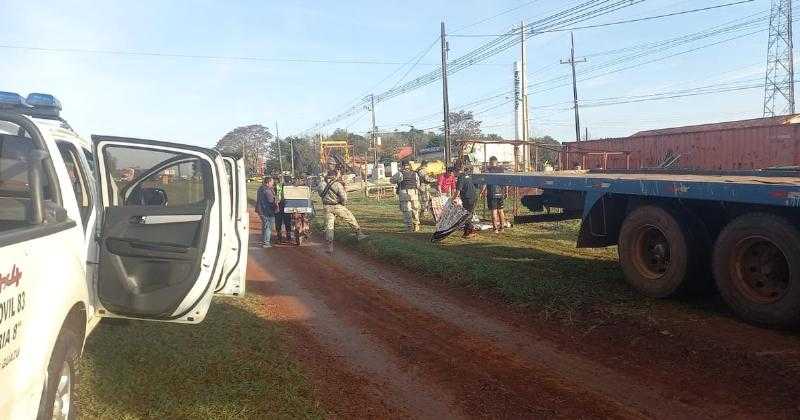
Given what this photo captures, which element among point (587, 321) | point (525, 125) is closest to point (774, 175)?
point (587, 321)

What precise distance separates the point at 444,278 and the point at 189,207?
14.6ft

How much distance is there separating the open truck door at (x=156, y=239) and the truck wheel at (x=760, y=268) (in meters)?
4.62

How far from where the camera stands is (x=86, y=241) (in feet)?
12.3

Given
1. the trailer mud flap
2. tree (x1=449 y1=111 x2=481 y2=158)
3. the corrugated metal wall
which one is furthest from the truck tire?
tree (x1=449 y1=111 x2=481 y2=158)

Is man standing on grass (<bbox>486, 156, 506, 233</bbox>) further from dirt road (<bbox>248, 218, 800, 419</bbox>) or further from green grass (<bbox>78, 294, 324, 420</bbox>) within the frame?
green grass (<bbox>78, 294, 324, 420</bbox>)

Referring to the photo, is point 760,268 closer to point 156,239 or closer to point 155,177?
point 156,239

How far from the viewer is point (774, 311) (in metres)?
5.10

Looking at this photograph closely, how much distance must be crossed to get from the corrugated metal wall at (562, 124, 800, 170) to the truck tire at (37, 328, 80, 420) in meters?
14.3

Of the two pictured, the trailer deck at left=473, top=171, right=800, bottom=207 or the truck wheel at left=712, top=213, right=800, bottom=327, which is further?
the truck wheel at left=712, top=213, right=800, bottom=327

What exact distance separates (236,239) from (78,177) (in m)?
1.47

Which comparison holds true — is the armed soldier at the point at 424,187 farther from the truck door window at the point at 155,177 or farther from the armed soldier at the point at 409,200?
the truck door window at the point at 155,177

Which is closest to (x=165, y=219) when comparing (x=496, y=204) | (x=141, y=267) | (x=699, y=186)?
(x=141, y=267)

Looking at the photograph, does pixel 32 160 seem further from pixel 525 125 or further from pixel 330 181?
pixel 525 125

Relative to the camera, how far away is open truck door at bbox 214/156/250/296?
507cm
